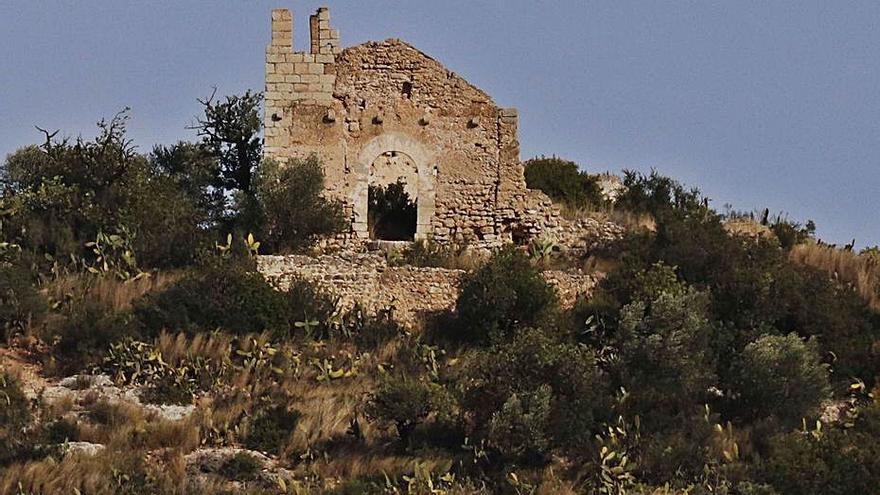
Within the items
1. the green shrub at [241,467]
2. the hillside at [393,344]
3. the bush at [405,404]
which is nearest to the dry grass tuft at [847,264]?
the hillside at [393,344]

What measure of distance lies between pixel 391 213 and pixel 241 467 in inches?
410

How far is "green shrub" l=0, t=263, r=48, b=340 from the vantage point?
2908 centimetres

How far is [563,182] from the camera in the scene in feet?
123


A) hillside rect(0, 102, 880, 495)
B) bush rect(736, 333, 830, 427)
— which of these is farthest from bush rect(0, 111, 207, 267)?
bush rect(736, 333, 830, 427)

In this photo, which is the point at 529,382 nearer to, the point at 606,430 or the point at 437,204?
the point at 606,430

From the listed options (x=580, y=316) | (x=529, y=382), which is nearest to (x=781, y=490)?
(x=529, y=382)

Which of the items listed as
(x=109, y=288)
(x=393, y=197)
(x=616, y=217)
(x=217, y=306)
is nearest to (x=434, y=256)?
(x=393, y=197)

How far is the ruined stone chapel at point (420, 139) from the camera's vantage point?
33.7 m

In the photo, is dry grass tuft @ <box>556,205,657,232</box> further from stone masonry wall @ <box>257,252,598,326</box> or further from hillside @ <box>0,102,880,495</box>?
stone masonry wall @ <box>257,252,598,326</box>

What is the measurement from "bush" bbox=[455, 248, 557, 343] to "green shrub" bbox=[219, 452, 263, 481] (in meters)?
5.58

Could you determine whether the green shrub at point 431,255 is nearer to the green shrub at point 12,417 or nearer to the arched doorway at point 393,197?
the arched doorway at point 393,197

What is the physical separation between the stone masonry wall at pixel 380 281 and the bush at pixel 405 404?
14.3ft

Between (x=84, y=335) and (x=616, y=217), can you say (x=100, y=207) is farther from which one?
(x=616, y=217)

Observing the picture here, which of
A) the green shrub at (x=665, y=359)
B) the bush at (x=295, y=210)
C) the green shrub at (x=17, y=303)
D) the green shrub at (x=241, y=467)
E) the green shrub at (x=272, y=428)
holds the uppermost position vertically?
the bush at (x=295, y=210)
